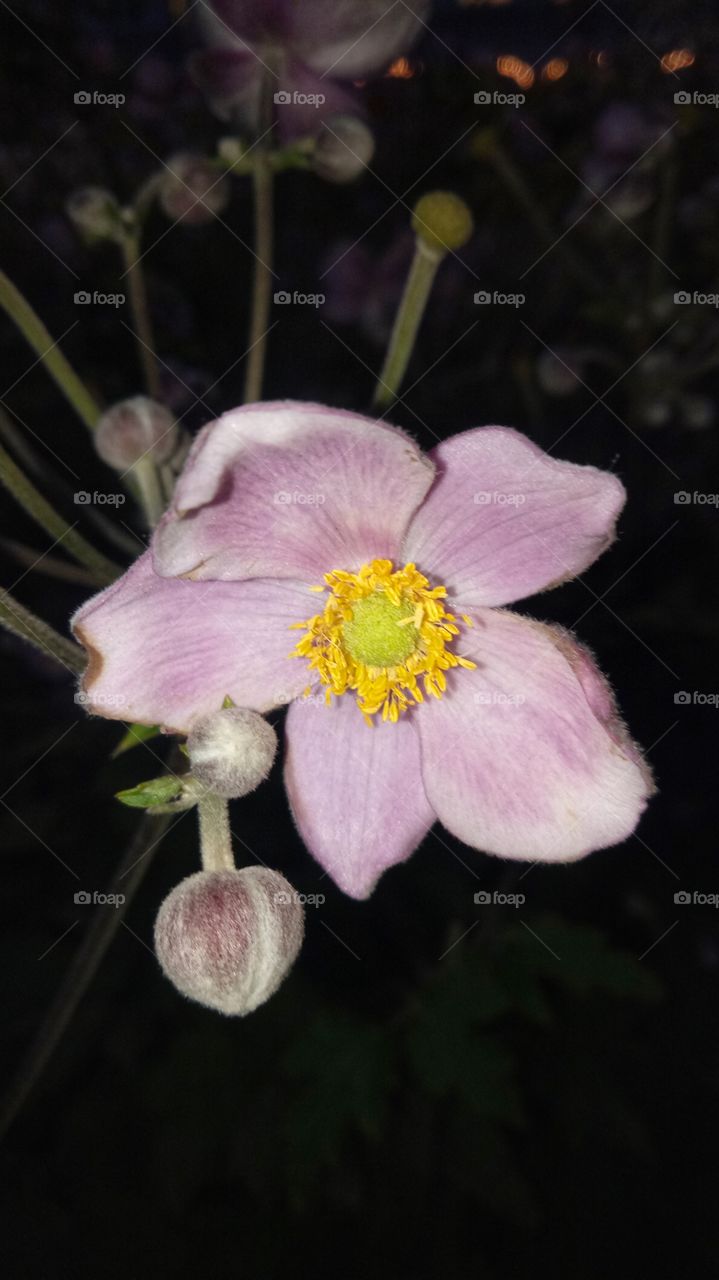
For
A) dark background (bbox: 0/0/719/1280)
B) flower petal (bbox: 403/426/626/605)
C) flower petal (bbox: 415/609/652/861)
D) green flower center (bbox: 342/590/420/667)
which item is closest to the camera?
flower petal (bbox: 403/426/626/605)

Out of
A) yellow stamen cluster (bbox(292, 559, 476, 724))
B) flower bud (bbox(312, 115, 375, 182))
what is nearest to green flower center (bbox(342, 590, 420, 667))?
yellow stamen cluster (bbox(292, 559, 476, 724))

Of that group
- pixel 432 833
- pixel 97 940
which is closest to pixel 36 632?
pixel 97 940

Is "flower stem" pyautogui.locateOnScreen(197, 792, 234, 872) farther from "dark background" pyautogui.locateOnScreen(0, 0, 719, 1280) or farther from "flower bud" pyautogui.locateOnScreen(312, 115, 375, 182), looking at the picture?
"flower bud" pyautogui.locateOnScreen(312, 115, 375, 182)

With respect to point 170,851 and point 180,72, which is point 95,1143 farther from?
point 180,72

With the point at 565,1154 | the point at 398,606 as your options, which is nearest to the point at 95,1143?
the point at 565,1154

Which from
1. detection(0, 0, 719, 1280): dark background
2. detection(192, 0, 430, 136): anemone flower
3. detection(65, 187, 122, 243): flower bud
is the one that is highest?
detection(192, 0, 430, 136): anemone flower

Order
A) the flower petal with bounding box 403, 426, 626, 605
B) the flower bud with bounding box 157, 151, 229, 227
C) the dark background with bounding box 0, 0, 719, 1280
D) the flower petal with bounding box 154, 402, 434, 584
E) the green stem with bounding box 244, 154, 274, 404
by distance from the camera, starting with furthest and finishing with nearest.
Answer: the dark background with bounding box 0, 0, 719, 1280 → the flower bud with bounding box 157, 151, 229, 227 → the green stem with bounding box 244, 154, 274, 404 → the flower petal with bounding box 403, 426, 626, 605 → the flower petal with bounding box 154, 402, 434, 584

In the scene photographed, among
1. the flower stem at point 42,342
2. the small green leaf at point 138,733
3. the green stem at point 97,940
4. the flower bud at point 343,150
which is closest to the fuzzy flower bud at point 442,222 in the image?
the flower bud at point 343,150
